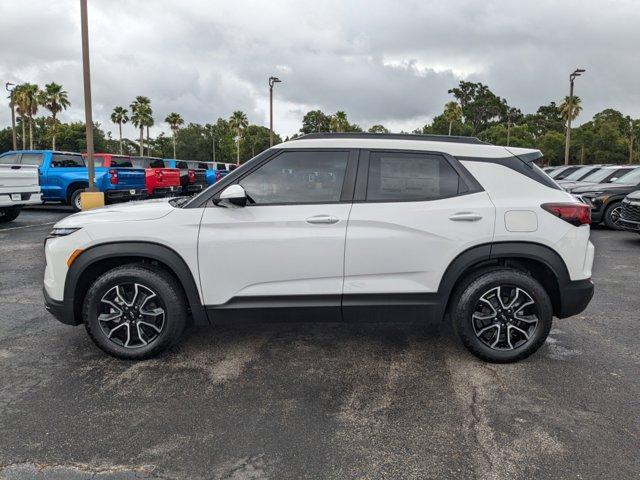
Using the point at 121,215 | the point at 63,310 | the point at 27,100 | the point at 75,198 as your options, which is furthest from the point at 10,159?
the point at 27,100

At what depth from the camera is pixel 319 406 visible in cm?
320

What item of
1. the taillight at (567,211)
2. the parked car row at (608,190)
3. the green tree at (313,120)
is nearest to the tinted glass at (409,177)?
the taillight at (567,211)

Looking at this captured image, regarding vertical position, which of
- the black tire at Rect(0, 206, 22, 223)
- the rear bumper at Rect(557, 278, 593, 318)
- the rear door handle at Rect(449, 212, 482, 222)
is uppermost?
the rear door handle at Rect(449, 212, 482, 222)

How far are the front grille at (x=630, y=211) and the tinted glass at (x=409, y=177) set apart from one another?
7382mm

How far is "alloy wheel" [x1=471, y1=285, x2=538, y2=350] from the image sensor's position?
3.78 metres

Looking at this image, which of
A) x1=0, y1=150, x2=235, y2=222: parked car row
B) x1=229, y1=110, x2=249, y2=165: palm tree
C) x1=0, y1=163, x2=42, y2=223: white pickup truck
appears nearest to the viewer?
x1=0, y1=163, x2=42, y2=223: white pickup truck

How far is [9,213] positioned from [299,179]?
11365mm

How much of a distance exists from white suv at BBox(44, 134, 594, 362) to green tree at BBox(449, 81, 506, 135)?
343 feet

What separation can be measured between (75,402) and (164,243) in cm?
121

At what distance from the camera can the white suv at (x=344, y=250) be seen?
368 cm

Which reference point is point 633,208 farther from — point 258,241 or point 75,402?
point 75,402

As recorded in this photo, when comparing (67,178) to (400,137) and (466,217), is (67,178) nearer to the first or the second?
(400,137)

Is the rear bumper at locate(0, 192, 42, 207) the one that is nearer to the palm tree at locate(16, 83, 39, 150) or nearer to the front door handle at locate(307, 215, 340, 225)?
the front door handle at locate(307, 215, 340, 225)

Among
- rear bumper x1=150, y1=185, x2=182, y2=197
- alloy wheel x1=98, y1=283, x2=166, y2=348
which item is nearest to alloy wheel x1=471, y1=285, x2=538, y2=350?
alloy wheel x1=98, y1=283, x2=166, y2=348
